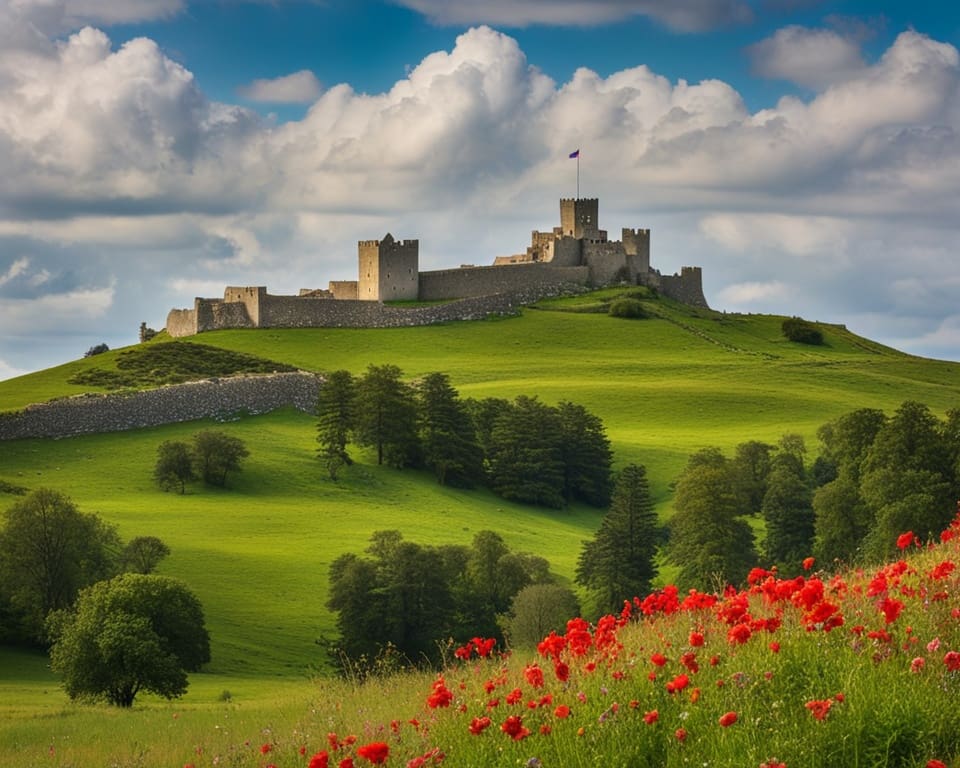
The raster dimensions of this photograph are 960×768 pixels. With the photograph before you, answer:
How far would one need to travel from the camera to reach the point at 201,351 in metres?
107

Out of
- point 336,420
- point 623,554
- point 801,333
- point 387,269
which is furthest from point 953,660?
point 801,333

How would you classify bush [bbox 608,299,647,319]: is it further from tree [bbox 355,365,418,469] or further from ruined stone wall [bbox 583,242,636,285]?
tree [bbox 355,365,418,469]

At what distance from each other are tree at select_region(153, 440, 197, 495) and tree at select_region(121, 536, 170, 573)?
17.5 m

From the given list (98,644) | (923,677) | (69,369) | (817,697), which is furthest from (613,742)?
(69,369)

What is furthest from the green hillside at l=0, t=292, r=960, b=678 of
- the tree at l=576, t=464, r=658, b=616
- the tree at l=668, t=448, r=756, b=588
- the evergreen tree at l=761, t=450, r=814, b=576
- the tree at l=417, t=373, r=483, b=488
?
the evergreen tree at l=761, t=450, r=814, b=576

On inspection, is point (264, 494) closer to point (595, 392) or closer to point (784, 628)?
point (595, 392)

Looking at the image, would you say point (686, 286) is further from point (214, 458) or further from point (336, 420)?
point (214, 458)

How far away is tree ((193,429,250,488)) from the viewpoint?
75375 mm

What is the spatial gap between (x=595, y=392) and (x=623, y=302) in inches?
1176

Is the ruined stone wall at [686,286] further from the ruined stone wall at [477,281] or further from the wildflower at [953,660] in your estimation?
the wildflower at [953,660]

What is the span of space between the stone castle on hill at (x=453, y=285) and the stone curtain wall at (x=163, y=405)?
25.7m

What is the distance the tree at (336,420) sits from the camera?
80.1 meters

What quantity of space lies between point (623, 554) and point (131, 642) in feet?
79.1

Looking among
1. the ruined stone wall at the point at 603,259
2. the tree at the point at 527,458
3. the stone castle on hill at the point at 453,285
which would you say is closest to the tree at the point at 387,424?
the tree at the point at 527,458
